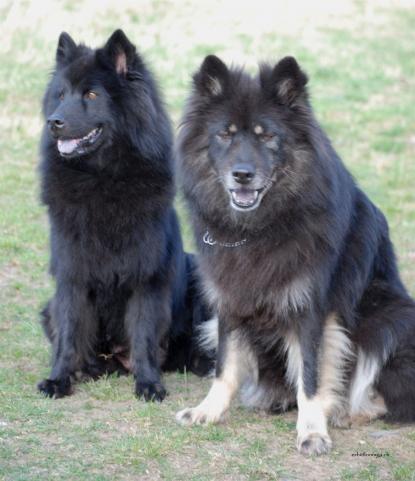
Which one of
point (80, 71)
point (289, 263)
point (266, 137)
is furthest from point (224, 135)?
point (80, 71)

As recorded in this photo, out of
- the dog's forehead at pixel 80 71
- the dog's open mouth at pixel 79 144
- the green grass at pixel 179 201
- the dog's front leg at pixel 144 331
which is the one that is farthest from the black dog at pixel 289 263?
the dog's forehead at pixel 80 71

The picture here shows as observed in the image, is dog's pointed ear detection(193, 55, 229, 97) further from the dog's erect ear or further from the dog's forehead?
the dog's erect ear

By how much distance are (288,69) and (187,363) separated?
7.90 ft

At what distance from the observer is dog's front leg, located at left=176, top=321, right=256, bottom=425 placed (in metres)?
4.98

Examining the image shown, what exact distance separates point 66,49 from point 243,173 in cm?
175

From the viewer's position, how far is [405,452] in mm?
4613

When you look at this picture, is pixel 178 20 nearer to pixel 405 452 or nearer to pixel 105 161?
pixel 105 161

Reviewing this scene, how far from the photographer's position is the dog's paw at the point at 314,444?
4590 millimetres

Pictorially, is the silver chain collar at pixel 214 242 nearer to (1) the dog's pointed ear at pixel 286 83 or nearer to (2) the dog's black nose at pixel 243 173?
(2) the dog's black nose at pixel 243 173

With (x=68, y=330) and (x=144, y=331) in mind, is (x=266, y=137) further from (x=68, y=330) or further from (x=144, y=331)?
(x=68, y=330)

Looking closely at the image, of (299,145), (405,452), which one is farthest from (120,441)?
(299,145)

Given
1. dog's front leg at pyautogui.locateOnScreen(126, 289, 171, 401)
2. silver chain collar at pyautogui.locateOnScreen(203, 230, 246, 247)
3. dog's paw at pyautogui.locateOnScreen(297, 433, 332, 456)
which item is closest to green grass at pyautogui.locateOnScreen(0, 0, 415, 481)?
dog's paw at pyautogui.locateOnScreen(297, 433, 332, 456)

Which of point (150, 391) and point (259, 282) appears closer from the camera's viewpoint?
point (259, 282)

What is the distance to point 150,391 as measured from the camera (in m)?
5.39
